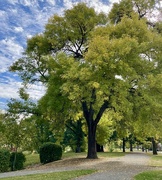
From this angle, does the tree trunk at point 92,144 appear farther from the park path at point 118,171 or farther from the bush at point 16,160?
the bush at point 16,160

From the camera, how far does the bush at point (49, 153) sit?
76.9ft

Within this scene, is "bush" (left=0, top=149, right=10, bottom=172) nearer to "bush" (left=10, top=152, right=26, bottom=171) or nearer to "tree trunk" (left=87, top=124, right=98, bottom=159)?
"bush" (left=10, top=152, right=26, bottom=171)

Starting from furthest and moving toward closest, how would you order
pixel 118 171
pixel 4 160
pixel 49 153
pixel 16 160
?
pixel 49 153
pixel 16 160
pixel 4 160
pixel 118 171

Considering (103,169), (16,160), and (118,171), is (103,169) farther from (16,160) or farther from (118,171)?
(16,160)

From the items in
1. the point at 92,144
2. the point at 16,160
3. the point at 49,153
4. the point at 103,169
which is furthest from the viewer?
the point at 49,153

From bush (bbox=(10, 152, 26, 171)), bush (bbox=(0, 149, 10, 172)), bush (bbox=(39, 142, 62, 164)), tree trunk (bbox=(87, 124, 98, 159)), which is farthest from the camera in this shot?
bush (bbox=(39, 142, 62, 164))

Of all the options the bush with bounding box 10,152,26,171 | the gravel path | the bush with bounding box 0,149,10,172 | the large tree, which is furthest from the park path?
the bush with bounding box 10,152,26,171

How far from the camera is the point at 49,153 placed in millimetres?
23625

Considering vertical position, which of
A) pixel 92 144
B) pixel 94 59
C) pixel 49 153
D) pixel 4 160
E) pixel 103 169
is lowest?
pixel 103 169

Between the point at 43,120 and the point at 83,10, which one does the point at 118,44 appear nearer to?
the point at 83,10

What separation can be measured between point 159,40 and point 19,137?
1296 cm

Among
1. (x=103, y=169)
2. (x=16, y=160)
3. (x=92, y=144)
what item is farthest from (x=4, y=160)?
(x=92, y=144)

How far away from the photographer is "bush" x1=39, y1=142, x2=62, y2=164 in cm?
2344

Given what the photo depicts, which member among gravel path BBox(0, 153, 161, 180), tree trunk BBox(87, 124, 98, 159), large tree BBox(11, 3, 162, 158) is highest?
large tree BBox(11, 3, 162, 158)
